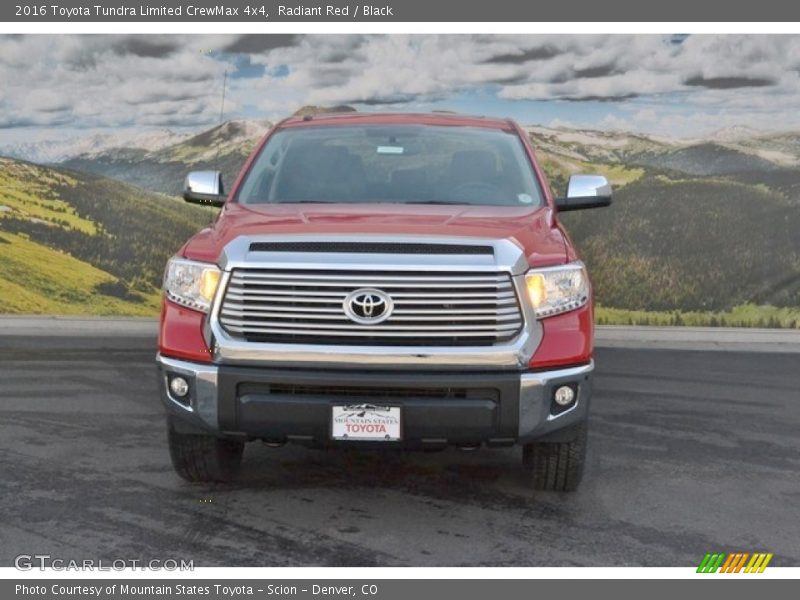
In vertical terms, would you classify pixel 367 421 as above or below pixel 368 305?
→ below

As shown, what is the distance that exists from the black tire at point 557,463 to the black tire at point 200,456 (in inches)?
58.6

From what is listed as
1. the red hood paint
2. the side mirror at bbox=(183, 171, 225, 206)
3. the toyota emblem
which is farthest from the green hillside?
the toyota emblem

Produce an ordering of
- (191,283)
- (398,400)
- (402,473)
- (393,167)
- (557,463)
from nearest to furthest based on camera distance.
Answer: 1. (398,400)
2. (191,283)
3. (557,463)
4. (402,473)
5. (393,167)

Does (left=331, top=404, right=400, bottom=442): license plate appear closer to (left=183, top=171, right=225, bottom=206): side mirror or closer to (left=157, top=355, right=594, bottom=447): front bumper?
(left=157, top=355, right=594, bottom=447): front bumper

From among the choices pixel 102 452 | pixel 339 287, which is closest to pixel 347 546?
pixel 339 287

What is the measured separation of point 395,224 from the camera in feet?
17.6

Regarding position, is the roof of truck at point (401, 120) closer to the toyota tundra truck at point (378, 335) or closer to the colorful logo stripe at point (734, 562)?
the toyota tundra truck at point (378, 335)

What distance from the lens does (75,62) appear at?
41.9 feet

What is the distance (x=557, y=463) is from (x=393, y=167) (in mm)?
1890

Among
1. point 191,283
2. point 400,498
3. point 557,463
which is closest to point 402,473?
point 400,498

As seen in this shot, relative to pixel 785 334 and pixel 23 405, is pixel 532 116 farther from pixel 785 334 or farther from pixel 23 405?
pixel 23 405

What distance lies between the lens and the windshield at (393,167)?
6238 mm

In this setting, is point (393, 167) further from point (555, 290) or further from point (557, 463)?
point (557, 463)

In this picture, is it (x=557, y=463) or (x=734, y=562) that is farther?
(x=557, y=463)
